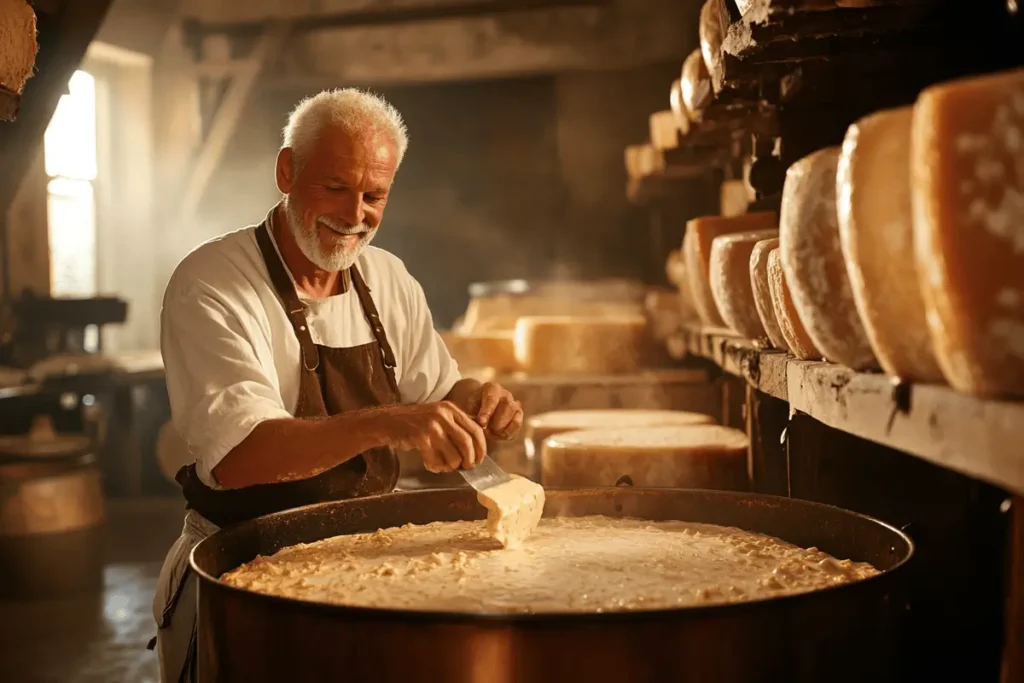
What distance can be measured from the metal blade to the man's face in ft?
2.18

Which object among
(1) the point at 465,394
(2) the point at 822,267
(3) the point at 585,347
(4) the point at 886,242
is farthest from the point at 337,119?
(3) the point at 585,347

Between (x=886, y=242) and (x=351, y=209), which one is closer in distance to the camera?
(x=886, y=242)

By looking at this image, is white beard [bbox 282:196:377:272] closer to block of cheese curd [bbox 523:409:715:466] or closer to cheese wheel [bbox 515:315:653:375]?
block of cheese curd [bbox 523:409:715:466]

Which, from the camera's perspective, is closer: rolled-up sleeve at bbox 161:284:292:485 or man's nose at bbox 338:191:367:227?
rolled-up sleeve at bbox 161:284:292:485

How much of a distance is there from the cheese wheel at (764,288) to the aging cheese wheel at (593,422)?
122 cm

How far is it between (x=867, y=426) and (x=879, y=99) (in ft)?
4.37

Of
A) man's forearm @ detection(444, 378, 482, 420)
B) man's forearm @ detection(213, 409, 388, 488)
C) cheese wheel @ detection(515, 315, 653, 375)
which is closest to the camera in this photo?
man's forearm @ detection(213, 409, 388, 488)

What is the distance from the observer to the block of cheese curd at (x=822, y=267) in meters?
1.45

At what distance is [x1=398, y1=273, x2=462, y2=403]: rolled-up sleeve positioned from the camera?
8.90 feet

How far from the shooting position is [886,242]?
118 cm

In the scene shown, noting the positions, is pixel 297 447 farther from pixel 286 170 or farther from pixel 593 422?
pixel 593 422

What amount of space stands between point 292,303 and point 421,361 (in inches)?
18.4

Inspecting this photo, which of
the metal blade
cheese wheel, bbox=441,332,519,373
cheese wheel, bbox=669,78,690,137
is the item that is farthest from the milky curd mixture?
cheese wheel, bbox=441,332,519,373

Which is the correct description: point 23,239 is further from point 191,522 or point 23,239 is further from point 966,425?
point 966,425
